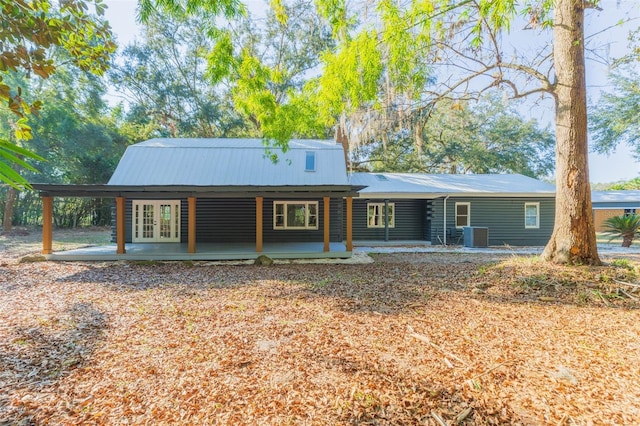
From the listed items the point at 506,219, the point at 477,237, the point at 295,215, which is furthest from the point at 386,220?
the point at 506,219

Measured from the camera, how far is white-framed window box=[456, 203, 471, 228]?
1444cm

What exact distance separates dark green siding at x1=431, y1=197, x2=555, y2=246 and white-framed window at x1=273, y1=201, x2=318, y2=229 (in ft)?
17.9

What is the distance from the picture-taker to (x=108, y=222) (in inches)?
900

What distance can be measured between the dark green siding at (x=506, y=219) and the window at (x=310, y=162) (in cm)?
570

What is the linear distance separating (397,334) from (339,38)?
567cm

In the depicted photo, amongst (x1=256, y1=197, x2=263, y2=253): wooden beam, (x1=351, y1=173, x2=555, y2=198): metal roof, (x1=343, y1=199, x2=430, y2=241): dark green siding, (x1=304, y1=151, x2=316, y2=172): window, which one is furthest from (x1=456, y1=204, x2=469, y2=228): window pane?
(x1=256, y1=197, x2=263, y2=253): wooden beam

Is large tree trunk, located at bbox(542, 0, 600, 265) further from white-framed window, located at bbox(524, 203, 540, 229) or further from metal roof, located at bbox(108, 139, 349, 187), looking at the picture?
white-framed window, located at bbox(524, 203, 540, 229)

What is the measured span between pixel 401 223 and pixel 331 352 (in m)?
12.3

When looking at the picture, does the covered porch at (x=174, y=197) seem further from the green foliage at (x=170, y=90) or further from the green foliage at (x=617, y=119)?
the green foliage at (x=617, y=119)

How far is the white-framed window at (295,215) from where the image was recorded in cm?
1284

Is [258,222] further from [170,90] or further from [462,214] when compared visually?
[170,90]

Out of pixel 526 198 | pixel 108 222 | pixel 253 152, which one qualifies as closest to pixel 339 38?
pixel 253 152

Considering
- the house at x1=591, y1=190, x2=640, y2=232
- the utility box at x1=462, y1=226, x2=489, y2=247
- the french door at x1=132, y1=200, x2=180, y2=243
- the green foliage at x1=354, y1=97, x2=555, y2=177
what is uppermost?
the green foliage at x1=354, y1=97, x2=555, y2=177

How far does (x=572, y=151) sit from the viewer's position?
20.4ft
